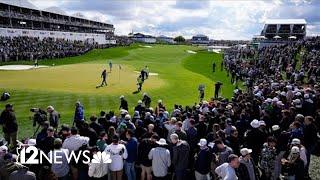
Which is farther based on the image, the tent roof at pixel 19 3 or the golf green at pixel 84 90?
the tent roof at pixel 19 3

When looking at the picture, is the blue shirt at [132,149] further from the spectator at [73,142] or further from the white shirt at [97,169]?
the spectator at [73,142]

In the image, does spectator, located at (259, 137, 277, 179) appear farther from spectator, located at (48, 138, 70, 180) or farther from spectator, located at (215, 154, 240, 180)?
spectator, located at (48, 138, 70, 180)

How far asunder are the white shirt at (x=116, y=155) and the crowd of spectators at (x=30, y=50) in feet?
183

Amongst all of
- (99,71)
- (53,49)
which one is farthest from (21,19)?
(99,71)

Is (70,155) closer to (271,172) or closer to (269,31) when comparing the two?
(271,172)

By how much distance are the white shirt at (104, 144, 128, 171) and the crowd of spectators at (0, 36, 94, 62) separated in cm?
5575

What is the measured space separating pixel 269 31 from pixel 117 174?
10255cm

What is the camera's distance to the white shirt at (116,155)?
1302 cm

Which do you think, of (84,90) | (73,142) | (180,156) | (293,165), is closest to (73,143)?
(73,142)

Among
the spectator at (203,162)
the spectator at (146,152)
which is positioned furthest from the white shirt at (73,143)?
the spectator at (203,162)

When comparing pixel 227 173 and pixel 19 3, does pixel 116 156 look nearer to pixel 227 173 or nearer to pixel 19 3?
pixel 227 173

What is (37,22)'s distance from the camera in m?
108

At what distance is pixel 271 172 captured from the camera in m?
13.4

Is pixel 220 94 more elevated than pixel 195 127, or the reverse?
pixel 195 127
